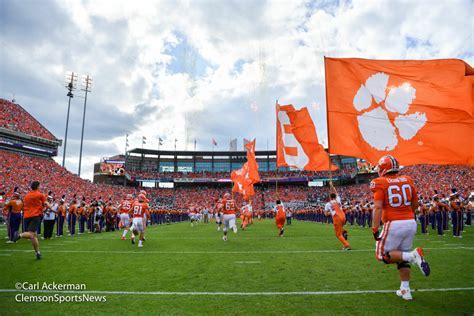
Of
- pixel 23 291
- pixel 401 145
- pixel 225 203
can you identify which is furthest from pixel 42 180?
pixel 401 145

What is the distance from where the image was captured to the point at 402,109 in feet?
26.1

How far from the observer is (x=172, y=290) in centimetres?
509

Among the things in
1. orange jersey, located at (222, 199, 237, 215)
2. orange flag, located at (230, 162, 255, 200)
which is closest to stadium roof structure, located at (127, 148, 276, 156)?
orange flag, located at (230, 162, 255, 200)

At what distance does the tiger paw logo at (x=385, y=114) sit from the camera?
25.6 feet

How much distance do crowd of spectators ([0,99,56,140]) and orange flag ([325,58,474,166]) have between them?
53584 millimetres

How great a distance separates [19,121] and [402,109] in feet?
194

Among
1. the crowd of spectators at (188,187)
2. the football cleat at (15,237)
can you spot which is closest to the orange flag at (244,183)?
the crowd of spectators at (188,187)

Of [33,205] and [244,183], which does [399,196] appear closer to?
[33,205]

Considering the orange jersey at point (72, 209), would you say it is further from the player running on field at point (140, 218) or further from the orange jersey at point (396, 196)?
the orange jersey at point (396, 196)

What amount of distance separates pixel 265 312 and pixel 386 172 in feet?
9.68

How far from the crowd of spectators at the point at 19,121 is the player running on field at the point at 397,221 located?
55748 mm

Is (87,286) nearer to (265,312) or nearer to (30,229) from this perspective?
(265,312)

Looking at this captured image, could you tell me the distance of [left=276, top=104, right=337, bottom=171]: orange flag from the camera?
16391 millimetres

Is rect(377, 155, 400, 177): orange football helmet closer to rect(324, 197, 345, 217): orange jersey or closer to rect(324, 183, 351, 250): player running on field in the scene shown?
rect(324, 183, 351, 250): player running on field
